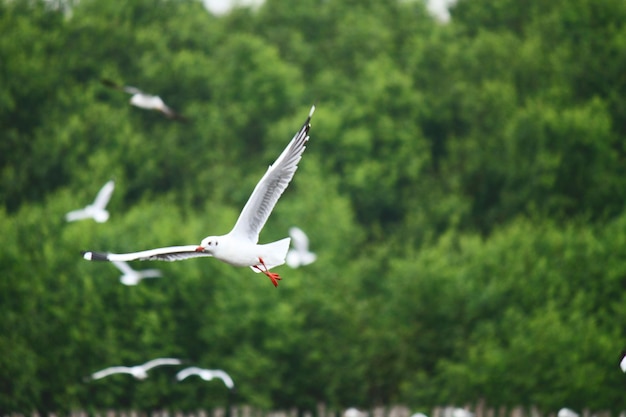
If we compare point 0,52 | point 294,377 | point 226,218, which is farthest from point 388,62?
point 294,377

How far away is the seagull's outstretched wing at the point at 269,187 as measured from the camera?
11.3 m

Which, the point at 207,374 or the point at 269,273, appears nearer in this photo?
the point at 269,273

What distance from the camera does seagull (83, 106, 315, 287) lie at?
11359mm

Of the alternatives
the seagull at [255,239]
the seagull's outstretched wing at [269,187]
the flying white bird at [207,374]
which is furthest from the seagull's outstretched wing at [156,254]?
the flying white bird at [207,374]

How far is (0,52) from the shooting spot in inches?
1820

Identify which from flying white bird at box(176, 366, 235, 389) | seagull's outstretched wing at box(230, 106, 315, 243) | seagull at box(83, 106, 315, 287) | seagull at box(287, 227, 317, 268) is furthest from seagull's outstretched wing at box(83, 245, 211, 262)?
seagull at box(287, 227, 317, 268)

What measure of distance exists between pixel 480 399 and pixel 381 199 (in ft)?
59.2

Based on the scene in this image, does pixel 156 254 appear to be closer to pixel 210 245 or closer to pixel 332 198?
pixel 210 245

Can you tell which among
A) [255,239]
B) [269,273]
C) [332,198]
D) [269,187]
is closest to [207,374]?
[255,239]

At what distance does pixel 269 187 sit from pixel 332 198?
29.1 metres

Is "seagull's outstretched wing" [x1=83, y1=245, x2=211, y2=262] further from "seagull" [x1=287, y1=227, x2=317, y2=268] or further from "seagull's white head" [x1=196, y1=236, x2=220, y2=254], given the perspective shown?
"seagull" [x1=287, y1=227, x2=317, y2=268]

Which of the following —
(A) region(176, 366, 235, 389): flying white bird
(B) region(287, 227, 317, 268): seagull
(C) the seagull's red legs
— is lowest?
(C) the seagull's red legs

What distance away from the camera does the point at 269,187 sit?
457 inches

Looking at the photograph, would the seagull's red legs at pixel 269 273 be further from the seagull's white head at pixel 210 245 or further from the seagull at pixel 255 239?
the seagull's white head at pixel 210 245
